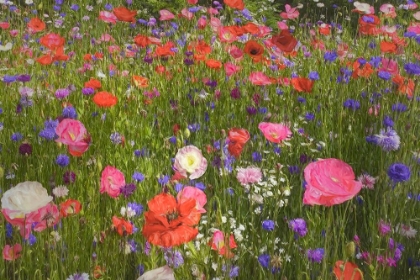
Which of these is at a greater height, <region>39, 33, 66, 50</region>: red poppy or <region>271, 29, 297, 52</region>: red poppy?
<region>271, 29, 297, 52</region>: red poppy

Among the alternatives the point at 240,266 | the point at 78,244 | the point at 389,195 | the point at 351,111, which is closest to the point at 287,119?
the point at 351,111

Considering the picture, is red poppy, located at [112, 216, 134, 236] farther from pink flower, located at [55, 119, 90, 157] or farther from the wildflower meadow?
pink flower, located at [55, 119, 90, 157]

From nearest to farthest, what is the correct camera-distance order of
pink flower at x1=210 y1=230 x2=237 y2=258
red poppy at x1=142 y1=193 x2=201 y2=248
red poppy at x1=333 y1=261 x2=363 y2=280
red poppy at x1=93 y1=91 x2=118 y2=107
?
red poppy at x1=142 y1=193 x2=201 y2=248 → red poppy at x1=333 y1=261 x2=363 y2=280 → pink flower at x1=210 y1=230 x2=237 y2=258 → red poppy at x1=93 y1=91 x2=118 y2=107

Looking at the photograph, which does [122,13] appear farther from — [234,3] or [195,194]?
[195,194]

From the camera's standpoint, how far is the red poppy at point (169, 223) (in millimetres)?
899

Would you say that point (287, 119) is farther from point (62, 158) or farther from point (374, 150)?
point (62, 158)

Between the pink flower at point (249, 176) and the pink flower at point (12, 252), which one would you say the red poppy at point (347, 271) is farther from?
the pink flower at point (12, 252)

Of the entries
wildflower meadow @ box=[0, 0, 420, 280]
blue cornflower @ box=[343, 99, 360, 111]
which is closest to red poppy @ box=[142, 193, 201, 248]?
wildflower meadow @ box=[0, 0, 420, 280]

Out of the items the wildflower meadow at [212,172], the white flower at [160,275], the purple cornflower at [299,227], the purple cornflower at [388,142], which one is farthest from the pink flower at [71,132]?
the purple cornflower at [388,142]

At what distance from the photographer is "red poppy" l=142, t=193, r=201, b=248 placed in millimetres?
899

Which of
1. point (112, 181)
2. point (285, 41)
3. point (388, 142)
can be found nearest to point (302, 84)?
point (285, 41)

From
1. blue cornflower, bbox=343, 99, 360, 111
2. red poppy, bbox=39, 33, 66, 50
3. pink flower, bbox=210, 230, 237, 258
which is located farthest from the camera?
red poppy, bbox=39, 33, 66, 50

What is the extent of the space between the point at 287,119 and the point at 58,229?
118 cm

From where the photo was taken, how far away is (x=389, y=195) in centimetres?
142
